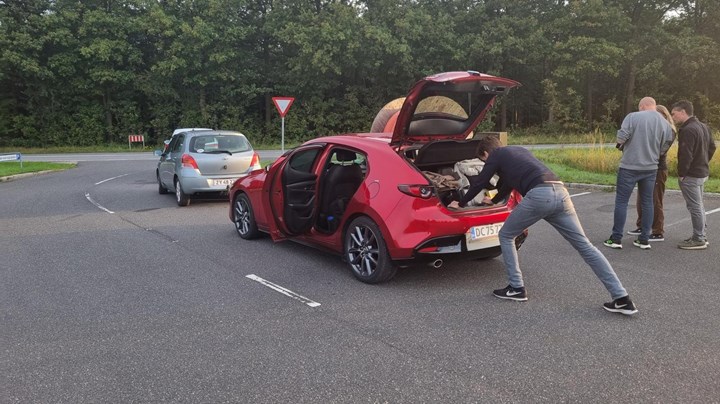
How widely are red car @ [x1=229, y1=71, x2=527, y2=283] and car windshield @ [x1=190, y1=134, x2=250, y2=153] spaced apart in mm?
4566

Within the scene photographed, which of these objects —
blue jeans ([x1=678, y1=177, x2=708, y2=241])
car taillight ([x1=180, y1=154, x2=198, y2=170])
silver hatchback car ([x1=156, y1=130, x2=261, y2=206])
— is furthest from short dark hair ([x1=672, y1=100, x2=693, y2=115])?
car taillight ([x1=180, y1=154, x2=198, y2=170])

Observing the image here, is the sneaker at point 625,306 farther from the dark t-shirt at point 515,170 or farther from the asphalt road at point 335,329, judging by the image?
the dark t-shirt at point 515,170

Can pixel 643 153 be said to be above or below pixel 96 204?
above

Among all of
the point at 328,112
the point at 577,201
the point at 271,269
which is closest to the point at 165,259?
the point at 271,269

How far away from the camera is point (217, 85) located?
128 feet

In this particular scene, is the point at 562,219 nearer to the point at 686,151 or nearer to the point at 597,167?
the point at 686,151

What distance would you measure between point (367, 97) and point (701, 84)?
25.3 meters

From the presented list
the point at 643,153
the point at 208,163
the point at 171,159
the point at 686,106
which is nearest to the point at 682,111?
the point at 686,106

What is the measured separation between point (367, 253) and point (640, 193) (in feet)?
12.3

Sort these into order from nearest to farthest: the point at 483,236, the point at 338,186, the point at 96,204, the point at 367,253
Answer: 1. the point at 483,236
2. the point at 367,253
3. the point at 338,186
4. the point at 96,204

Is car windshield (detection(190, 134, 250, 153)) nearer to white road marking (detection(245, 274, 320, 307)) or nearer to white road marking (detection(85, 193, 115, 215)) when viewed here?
white road marking (detection(85, 193, 115, 215))

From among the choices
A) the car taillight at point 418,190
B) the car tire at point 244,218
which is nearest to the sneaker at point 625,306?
the car taillight at point 418,190

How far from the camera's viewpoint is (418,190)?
16.2 feet

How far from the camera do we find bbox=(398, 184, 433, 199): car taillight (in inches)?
194
